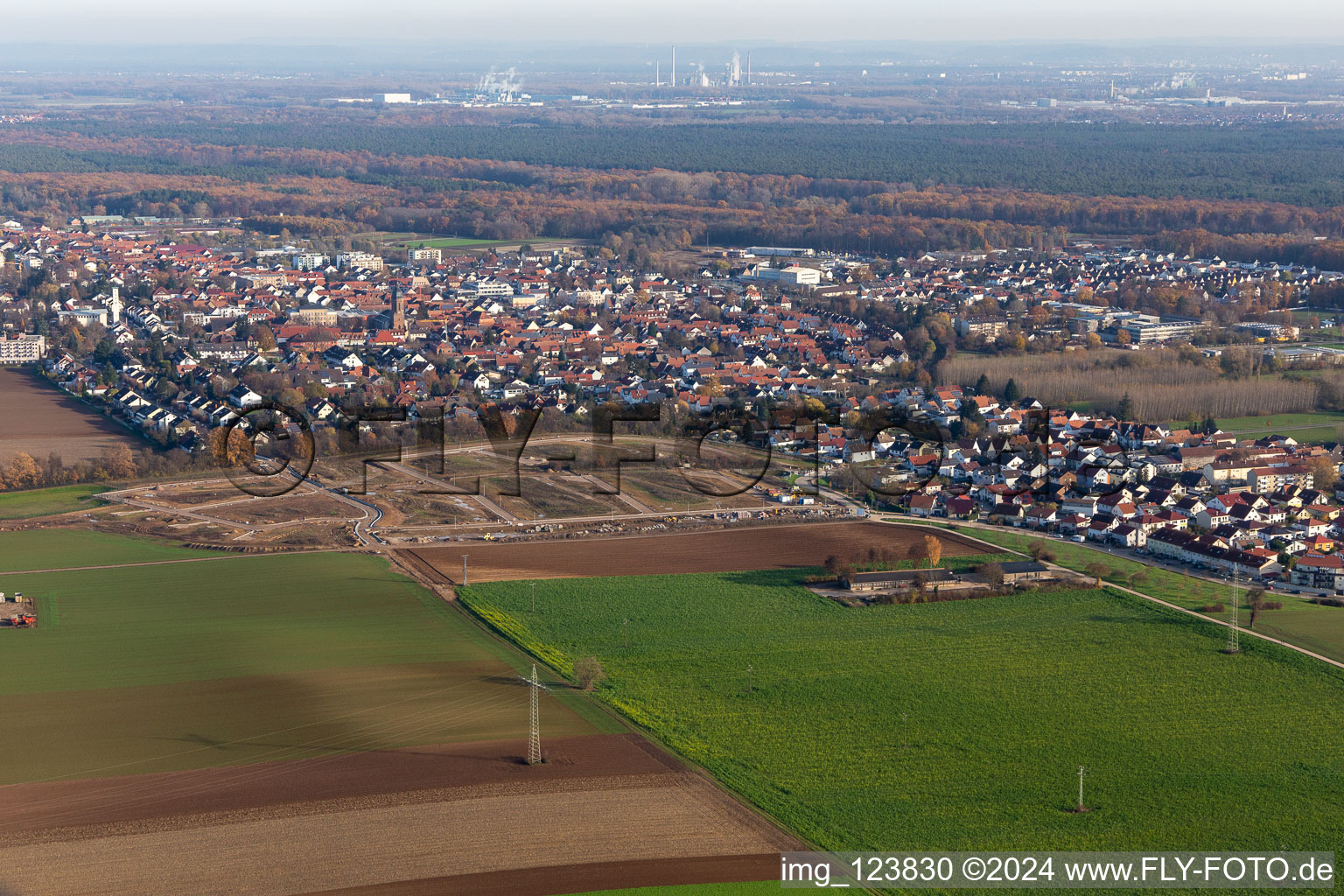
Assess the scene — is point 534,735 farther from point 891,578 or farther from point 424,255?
point 424,255

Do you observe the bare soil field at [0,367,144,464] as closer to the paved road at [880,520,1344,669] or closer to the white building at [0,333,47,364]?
the white building at [0,333,47,364]

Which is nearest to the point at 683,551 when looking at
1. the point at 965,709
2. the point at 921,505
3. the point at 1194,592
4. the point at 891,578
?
the point at 891,578

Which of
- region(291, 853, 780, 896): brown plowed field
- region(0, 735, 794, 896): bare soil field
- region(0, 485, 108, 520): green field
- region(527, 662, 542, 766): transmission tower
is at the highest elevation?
region(527, 662, 542, 766): transmission tower

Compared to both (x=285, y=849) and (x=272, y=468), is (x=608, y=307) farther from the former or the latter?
(x=285, y=849)

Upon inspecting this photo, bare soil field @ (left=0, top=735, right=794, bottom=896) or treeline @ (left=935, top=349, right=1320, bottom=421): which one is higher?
treeline @ (left=935, top=349, right=1320, bottom=421)

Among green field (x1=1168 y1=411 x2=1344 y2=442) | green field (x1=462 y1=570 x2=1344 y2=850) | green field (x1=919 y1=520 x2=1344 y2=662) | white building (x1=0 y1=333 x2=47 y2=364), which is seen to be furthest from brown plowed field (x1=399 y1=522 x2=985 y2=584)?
white building (x1=0 y1=333 x2=47 y2=364)

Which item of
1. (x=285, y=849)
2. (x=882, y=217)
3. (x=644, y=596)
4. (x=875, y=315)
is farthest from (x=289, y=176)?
(x=285, y=849)

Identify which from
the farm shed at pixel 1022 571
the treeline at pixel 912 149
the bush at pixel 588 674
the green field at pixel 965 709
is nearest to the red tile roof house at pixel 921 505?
the farm shed at pixel 1022 571

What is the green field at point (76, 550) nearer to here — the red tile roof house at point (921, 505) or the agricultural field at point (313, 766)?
the agricultural field at point (313, 766)
